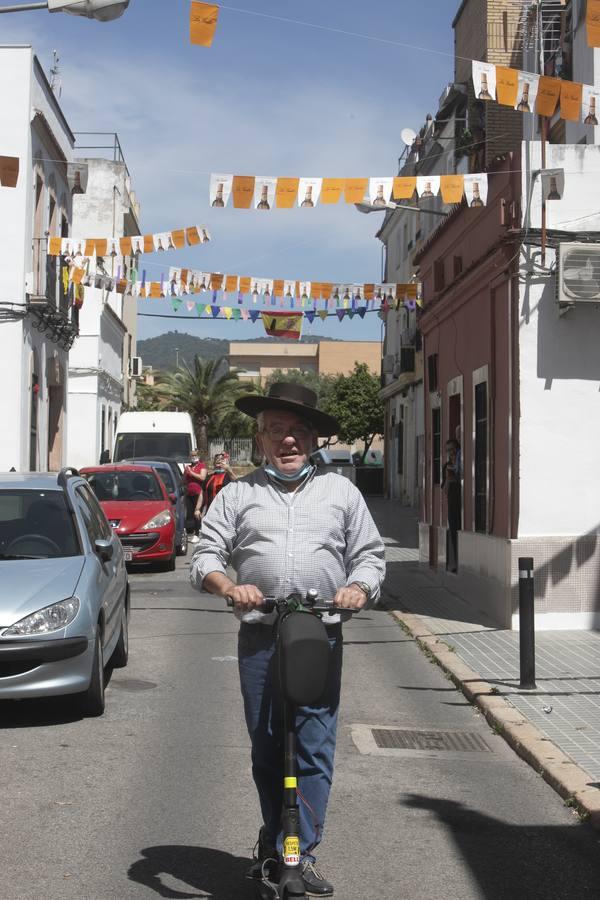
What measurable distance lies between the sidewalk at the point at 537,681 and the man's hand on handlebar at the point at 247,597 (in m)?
2.47

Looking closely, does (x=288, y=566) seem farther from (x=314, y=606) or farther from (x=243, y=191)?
(x=243, y=191)

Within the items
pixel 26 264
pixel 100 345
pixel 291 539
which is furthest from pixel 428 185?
pixel 100 345

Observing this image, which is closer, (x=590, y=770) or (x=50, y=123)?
(x=590, y=770)

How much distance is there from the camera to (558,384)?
12227 millimetres

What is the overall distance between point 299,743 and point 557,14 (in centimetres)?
2330

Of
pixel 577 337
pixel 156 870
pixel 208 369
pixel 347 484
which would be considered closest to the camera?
pixel 347 484

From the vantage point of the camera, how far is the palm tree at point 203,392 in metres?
52.3

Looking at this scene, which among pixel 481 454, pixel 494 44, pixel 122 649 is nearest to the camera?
pixel 122 649

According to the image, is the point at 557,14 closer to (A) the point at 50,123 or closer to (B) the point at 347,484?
(A) the point at 50,123

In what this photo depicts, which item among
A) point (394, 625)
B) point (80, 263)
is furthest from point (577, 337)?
point (80, 263)

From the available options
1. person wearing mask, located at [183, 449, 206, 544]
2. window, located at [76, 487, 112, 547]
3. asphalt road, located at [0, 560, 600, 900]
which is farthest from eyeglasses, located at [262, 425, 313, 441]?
person wearing mask, located at [183, 449, 206, 544]

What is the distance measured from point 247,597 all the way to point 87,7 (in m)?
7.86

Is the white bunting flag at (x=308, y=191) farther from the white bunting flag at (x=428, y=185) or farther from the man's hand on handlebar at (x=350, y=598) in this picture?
the man's hand on handlebar at (x=350, y=598)

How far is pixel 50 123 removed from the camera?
27312 millimetres
